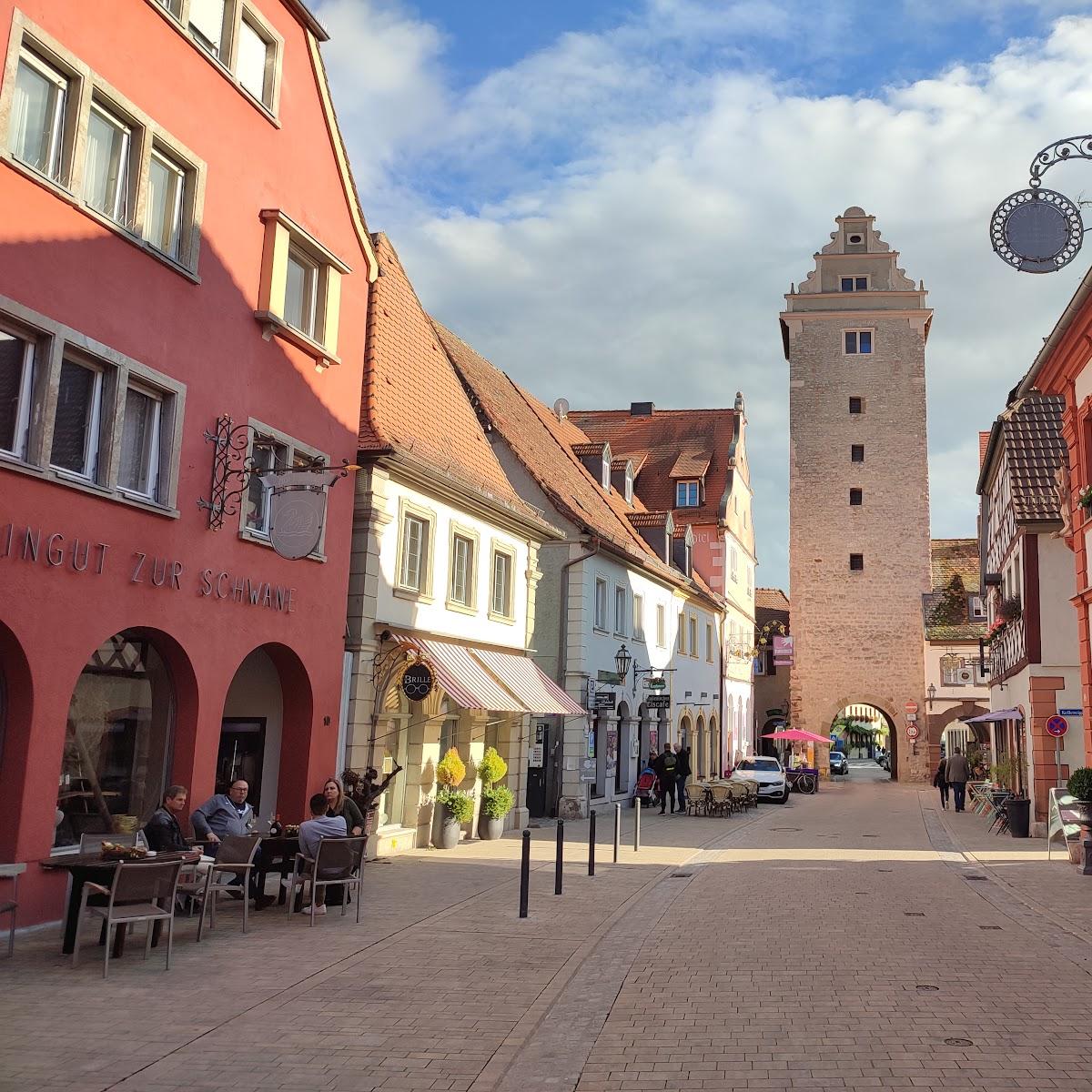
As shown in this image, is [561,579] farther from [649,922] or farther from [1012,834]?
[649,922]

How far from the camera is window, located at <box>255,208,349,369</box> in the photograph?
46.5ft

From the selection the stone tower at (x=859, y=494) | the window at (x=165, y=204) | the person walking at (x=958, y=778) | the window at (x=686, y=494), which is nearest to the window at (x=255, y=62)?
the window at (x=165, y=204)

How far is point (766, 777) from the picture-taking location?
114 ft

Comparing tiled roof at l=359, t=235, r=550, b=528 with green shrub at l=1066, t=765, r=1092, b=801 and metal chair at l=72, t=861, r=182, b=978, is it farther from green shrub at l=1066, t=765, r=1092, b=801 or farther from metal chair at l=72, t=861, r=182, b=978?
green shrub at l=1066, t=765, r=1092, b=801

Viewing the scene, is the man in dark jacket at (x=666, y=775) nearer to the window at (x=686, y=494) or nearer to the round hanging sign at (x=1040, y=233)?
the window at (x=686, y=494)

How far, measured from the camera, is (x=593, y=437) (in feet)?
146

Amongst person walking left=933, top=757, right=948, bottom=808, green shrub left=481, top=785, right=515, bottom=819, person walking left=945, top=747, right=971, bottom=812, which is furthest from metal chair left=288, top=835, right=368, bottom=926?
person walking left=933, top=757, right=948, bottom=808

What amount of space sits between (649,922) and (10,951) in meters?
6.04

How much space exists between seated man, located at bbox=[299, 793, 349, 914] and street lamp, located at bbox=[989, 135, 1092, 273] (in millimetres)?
8638

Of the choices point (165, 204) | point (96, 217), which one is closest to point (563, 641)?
point (165, 204)

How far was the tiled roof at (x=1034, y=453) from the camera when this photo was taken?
79.5 ft

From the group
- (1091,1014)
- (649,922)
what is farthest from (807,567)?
(1091,1014)

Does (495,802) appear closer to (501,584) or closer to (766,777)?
(501,584)

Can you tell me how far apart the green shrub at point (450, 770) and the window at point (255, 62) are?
9.96 metres
